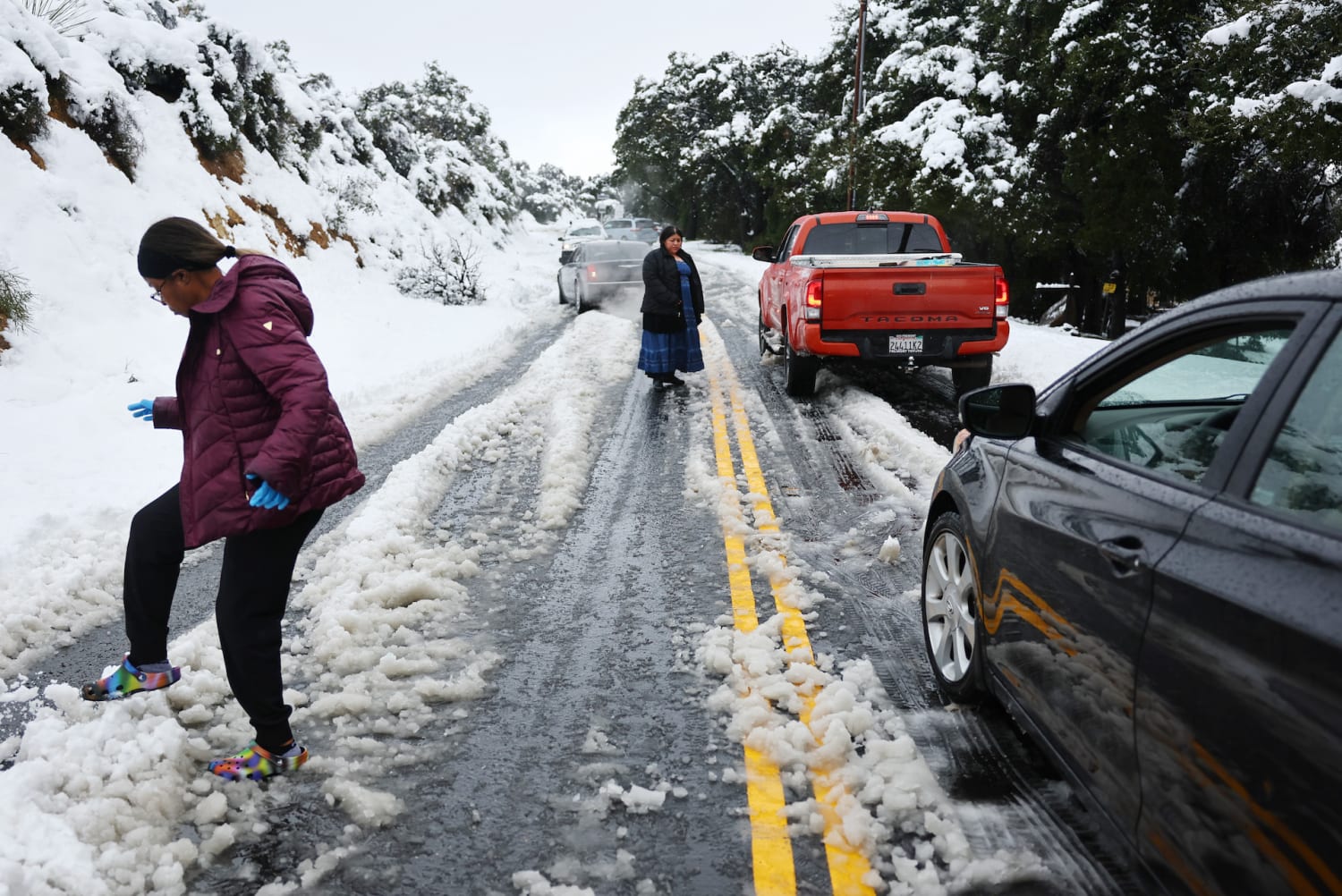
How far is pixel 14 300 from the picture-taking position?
32.3 feet

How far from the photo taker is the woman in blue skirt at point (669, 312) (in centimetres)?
1059

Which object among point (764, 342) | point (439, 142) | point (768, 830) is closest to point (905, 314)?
point (764, 342)

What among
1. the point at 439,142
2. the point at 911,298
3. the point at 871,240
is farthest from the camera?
the point at 439,142

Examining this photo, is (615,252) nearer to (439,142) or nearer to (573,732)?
(573,732)

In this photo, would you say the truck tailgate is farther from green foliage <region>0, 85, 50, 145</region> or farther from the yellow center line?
green foliage <region>0, 85, 50, 145</region>

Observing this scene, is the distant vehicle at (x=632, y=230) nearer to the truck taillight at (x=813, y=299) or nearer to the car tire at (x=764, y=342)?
the car tire at (x=764, y=342)

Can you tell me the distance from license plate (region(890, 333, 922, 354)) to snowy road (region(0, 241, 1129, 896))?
9.33ft

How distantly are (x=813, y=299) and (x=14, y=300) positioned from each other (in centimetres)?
825

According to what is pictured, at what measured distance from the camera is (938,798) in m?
3.04

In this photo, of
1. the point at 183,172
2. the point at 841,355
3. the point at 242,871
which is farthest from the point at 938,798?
the point at 183,172

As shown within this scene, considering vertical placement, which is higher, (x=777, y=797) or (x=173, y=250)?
(x=173, y=250)

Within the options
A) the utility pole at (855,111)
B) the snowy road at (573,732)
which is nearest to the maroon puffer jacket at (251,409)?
the snowy road at (573,732)

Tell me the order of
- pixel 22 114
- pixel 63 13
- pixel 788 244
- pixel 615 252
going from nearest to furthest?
pixel 788 244, pixel 22 114, pixel 63 13, pixel 615 252

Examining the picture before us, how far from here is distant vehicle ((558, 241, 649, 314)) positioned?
18.9 meters
